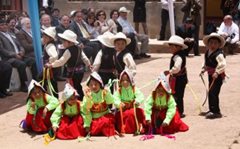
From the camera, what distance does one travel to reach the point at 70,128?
304 inches

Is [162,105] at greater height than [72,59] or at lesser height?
lesser

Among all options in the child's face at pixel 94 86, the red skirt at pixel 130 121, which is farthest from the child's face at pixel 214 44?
the child's face at pixel 94 86

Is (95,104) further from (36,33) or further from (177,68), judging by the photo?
(36,33)

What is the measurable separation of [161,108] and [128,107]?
466 mm

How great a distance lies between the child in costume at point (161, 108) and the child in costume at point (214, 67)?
101 centimetres

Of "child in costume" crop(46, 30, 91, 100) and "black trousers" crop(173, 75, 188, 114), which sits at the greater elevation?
"child in costume" crop(46, 30, 91, 100)

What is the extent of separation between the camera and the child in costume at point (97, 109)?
7.79 meters

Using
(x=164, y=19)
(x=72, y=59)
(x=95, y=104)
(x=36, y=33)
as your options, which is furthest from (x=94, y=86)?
(x=164, y=19)

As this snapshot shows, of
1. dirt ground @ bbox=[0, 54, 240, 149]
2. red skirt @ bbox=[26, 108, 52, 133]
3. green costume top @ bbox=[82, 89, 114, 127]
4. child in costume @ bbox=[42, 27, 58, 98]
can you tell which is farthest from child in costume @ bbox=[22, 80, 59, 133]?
child in costume @ bbox=[42, 27, 58, 98]

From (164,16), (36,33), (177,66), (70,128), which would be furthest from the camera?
(164,16)

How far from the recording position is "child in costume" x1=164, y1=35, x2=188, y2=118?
27.8ft

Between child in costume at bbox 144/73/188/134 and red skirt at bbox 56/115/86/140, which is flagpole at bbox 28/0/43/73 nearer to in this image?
red skirt at bbox 56/115/86/140

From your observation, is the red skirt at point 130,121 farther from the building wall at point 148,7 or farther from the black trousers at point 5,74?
the building wall at point 148,7

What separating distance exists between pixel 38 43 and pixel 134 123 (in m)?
2.50
